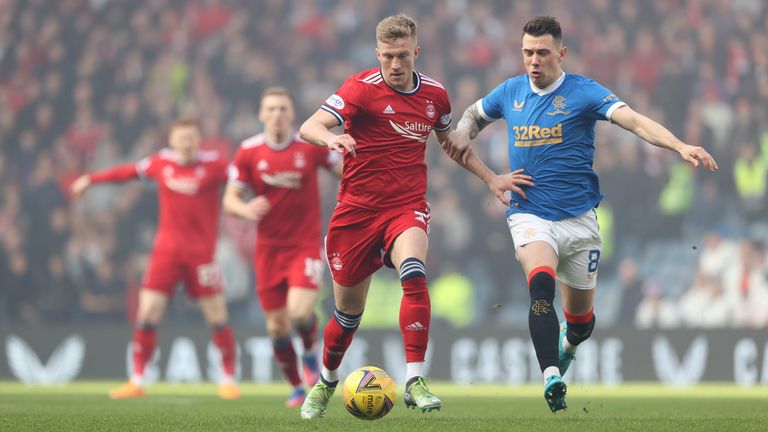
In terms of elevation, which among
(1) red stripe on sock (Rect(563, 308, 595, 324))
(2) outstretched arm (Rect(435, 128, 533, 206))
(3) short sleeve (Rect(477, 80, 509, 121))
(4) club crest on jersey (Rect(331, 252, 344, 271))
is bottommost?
(1) red stripe on sock (Rect(563, 308, 595, 324))

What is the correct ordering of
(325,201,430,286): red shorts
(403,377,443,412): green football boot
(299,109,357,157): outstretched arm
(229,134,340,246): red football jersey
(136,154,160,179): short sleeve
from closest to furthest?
(299,109,357,157): outstretched arm
(403,377,443,412): green football boot
(325,201,430,286): red shorts
(229,134,340,246): red football jersey
(136,154,160,179): short sleeve

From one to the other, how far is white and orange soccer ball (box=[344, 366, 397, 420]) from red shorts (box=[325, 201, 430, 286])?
794 mm

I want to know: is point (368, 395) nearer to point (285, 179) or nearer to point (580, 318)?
point (580, 318)

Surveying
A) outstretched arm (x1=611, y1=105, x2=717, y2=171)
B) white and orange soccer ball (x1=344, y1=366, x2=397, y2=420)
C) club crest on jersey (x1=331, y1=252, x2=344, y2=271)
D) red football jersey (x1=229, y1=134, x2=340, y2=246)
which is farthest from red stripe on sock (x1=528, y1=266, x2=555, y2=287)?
red football jersey (x1=229, y1=134, x2=340, y2=246)

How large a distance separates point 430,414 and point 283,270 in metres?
2.96

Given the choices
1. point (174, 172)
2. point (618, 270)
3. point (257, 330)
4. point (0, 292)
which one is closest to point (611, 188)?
point (618, 270)

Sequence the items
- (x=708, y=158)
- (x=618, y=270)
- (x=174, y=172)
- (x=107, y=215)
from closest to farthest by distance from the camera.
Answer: (x=708, y=158) → (x=174, y=172) → (x=618, y=270) → (x=107, y=215)

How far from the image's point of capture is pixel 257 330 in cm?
1641

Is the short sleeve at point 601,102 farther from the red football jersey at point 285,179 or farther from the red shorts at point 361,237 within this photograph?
the red football jersey at point 285,179

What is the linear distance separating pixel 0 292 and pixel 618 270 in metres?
9.38

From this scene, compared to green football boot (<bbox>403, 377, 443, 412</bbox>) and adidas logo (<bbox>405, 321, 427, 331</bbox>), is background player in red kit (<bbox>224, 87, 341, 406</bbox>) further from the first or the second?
green football boot (<bbox>403, 377, 443, 412</bbox>)

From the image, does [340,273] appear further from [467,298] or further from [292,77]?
[292,77]

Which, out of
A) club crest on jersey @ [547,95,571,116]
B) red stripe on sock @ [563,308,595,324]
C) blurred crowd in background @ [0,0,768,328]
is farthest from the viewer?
blurred crowd in background @ [0,0,768,328]

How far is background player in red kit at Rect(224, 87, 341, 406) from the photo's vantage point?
1107 centimetres
